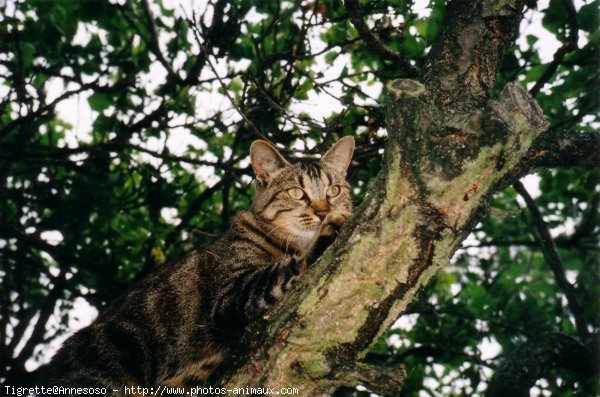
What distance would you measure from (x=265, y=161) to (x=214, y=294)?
54.0 inches

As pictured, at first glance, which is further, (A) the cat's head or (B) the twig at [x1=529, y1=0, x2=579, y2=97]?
(A) the cat's head

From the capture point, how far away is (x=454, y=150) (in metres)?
2.18

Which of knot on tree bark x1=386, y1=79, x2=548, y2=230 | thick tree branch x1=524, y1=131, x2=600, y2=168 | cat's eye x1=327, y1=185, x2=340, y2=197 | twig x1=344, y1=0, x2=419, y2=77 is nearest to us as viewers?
knot on tree bark x1=386, y1=79, x2=548, y2=230

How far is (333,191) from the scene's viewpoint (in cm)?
441

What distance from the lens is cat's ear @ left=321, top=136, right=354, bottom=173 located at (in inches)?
169

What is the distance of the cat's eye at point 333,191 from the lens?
4391 millimetres

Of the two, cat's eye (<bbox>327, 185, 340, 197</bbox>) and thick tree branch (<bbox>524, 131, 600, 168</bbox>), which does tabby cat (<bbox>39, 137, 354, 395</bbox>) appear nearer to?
cat's eye (<bbox>327, 185, 340, 197</bbox>)

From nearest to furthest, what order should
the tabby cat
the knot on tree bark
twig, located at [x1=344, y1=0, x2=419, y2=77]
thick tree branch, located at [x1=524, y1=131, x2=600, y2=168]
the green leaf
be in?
the knot on tree bark, thick tree branch, located at [x1=524, y1=131, x2=600, y2=168], the tabby cat, twig, located at [x1=344, y1=0, x2=419, y2=77], the green leaf

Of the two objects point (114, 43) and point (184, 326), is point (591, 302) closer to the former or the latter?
point (184, 326)

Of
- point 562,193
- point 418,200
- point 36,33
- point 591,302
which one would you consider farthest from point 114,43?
point 591,302

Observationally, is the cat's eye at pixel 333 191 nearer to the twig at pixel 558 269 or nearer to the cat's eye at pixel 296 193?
the cat's eye at pixel 296 193

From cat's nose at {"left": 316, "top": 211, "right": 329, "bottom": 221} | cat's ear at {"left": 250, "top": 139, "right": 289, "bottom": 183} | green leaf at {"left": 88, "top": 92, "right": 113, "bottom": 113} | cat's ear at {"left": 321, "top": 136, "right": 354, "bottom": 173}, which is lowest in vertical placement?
cat's nose at {"left": 316, "top": 211, "right": 329, "bottom": 221}

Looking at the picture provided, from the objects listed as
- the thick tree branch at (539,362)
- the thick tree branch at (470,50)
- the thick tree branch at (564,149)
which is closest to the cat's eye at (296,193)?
the thick tree branch at (470,50)

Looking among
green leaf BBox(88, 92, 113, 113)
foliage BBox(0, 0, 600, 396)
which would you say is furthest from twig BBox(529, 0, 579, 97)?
green leaf BBox(88, 92, 113, 113)
